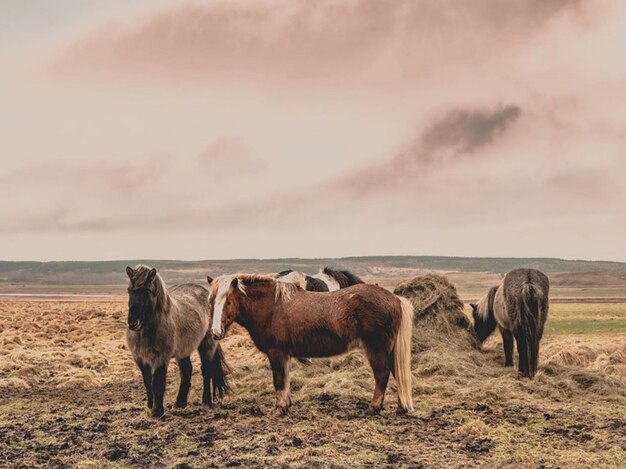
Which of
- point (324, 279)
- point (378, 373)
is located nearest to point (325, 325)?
point (378, 373)

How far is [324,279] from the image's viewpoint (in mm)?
14117

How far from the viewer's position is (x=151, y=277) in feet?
25.9

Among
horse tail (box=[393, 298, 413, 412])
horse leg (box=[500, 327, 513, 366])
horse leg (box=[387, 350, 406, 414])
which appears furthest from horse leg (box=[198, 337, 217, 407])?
horse leg (box=[500, 327, 513, 366])

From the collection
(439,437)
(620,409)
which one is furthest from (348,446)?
(620,409)

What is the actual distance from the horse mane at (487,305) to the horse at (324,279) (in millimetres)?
3206

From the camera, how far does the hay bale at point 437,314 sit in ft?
42.8

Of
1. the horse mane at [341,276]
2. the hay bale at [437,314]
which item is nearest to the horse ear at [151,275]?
the hay bale at [437,314]

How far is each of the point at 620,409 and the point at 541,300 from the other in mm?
2893

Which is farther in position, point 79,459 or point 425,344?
point 425,344

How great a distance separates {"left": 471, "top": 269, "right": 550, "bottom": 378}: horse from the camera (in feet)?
34.4

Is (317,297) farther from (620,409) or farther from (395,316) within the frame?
(620,409)

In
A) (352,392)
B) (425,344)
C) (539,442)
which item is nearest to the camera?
(539,442)

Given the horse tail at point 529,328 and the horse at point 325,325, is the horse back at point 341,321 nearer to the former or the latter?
the horse at point 325,325

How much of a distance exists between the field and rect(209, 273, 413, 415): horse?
2.03 feet
